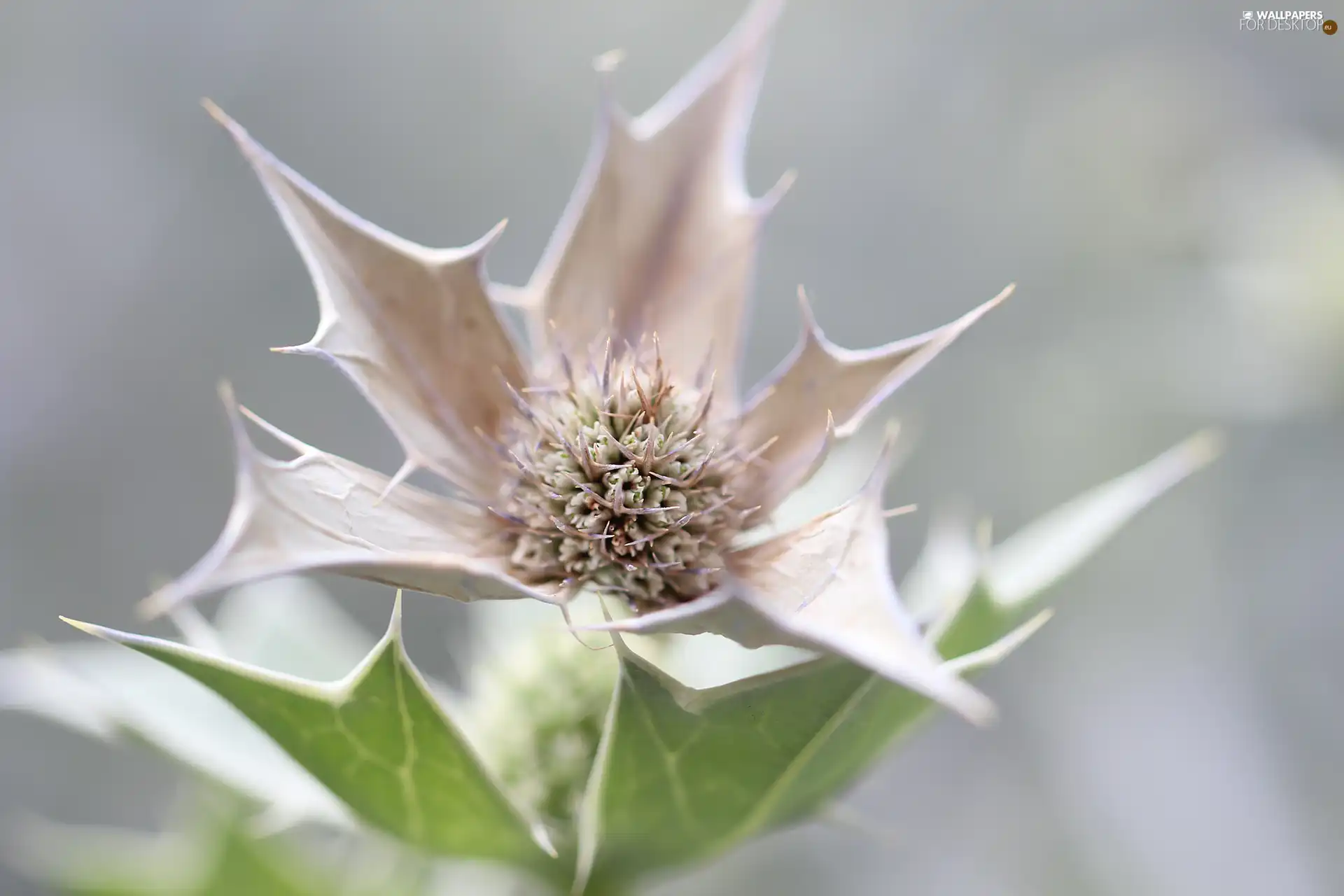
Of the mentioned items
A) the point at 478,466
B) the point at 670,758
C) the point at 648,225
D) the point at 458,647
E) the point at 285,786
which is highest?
the point at 648,225

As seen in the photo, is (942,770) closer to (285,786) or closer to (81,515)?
(285,786)

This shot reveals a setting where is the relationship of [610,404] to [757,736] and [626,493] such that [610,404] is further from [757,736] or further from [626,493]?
[757,736]

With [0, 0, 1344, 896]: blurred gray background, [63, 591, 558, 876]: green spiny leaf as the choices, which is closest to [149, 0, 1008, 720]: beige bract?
[63, 591, 558, 876]: green spiny leaf

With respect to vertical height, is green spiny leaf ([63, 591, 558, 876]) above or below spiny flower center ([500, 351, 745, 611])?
below

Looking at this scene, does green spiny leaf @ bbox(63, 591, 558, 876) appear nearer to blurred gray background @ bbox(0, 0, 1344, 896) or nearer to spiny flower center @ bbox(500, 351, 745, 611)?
spiny flower center @ bbox(500, 351, 745, 611)

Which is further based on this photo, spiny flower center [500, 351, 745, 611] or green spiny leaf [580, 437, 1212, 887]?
spiny flower center [500, 351, 745, 611]

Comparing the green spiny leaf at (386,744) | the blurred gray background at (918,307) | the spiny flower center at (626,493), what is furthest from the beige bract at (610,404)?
the blurred gray background at (918,307)

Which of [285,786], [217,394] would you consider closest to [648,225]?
[285,786]

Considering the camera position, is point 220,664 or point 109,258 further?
point 109,258
